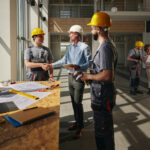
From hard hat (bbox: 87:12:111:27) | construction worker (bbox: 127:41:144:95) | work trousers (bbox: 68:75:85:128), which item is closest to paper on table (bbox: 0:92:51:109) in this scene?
hard hat (bbox: 87:12:111:27)

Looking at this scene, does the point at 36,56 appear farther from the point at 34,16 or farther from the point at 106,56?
the point at 34,16

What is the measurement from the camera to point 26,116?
1.21 m

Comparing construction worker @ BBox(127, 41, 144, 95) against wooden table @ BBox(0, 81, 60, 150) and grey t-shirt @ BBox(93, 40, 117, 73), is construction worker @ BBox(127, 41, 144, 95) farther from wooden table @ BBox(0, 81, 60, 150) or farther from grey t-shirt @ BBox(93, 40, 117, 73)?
wooden table @ BBox(0, 81, 60, 150)

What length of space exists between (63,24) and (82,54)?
41.2 ft

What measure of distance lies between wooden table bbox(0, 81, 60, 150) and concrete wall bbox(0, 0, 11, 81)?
2.16 meters

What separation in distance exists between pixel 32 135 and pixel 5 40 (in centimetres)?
248

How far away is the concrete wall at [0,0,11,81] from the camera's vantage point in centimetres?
302

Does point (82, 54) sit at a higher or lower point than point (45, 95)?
higher

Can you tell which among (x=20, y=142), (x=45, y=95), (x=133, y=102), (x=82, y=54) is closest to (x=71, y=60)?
(x=82, y=54)

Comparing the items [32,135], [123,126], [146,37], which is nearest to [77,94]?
[123,126]

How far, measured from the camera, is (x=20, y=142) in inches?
36.9

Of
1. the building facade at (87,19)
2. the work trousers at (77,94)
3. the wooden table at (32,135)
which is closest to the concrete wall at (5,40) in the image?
the work trousers at (77,94)

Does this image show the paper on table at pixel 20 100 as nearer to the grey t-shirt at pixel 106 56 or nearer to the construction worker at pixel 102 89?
the construction worker at pixel 102 89

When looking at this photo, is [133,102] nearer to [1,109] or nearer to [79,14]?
[1,109]
